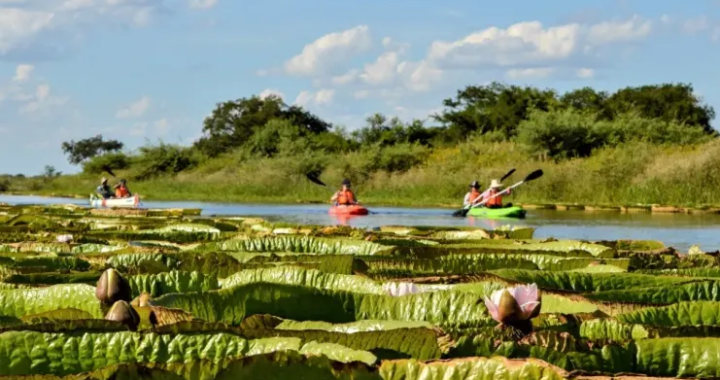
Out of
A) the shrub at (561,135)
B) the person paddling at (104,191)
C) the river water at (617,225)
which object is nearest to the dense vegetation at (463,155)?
the shrub at (561,135)

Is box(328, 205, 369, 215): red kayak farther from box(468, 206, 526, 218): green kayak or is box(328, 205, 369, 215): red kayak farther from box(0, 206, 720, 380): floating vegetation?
box(0, 206, 720, 380): floating vegetation

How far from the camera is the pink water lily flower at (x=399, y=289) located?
8.15 feet

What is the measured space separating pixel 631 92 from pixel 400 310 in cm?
5396

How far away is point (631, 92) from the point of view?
54.2m

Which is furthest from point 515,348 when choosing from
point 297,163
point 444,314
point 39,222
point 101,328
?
point 297,163

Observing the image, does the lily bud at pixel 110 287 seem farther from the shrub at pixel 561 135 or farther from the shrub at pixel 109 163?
the shrub at pixel 109 163

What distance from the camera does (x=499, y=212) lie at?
21.1 meters

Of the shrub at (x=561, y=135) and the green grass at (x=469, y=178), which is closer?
the green grass at (x=469, y=178)

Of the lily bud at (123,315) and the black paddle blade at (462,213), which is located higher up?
the lily bud at (123,315)

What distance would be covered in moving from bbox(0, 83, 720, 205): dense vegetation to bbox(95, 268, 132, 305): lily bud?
25.6 m

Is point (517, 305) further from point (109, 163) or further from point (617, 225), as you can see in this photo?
point (109, 163)

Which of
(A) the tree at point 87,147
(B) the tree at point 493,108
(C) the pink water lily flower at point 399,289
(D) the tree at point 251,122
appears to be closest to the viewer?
(C) the pink water lily flower at point 399,289

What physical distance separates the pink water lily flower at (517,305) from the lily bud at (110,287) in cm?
82

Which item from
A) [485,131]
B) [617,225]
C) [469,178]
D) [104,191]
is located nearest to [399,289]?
[617,225]
